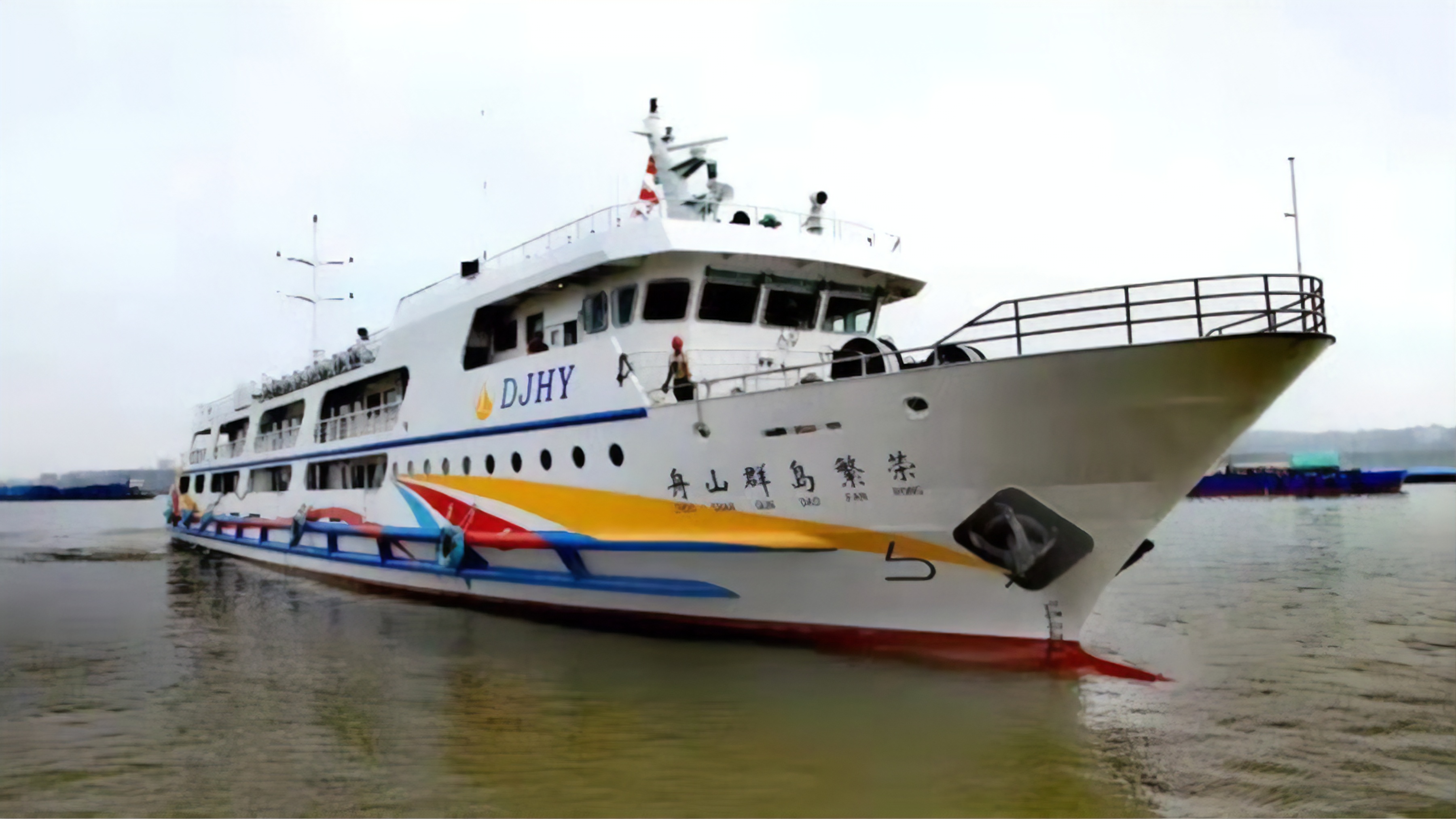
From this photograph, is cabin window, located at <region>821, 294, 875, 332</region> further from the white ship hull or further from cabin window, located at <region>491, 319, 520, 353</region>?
cabin window, located at <region>491, 319, 520, 353</region>

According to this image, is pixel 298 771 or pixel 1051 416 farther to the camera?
pixel 1051 416

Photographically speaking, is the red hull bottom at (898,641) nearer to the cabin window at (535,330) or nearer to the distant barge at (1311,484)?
the cabin window at (535,330)

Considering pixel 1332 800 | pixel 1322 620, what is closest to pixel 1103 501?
pixel 1332 800

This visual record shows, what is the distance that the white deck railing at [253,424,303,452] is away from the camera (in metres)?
20.1

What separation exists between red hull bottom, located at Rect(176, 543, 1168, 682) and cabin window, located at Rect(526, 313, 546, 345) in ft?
11.7

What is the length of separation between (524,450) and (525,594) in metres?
1.84

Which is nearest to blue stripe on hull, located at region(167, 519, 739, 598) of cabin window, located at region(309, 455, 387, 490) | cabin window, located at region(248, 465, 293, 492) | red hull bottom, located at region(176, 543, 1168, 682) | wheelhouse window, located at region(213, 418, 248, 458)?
red hull bottom, located at region(176, 543, 1168, 682)

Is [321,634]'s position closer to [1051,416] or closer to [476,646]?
[476,646]

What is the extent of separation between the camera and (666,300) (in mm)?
11375

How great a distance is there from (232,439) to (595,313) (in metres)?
18.8

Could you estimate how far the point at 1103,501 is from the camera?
834 cm

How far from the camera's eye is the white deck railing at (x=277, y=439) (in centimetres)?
2008

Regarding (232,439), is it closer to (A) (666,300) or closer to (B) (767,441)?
(A) (666,300)

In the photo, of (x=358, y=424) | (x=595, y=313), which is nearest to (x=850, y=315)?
(x=595, y=313)
